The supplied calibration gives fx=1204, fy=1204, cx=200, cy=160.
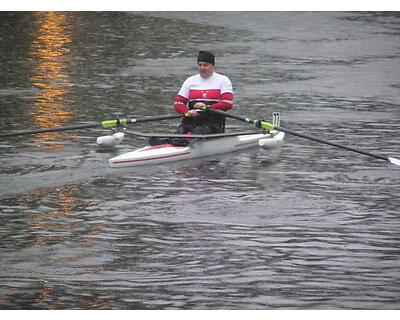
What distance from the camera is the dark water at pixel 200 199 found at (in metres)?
11.7

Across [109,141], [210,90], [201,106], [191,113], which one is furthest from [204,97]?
[109,141]

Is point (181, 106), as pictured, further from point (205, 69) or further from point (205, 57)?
point (205, 57)

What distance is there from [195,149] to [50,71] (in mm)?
10709

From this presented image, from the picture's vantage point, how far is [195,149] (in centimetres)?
1809

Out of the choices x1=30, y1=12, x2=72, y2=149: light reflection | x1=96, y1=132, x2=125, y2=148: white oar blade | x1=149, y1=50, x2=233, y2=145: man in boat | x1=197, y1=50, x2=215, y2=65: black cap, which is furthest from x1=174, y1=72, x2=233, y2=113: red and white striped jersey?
x1=30, y1=12, x2=72, y2=149: light reflection

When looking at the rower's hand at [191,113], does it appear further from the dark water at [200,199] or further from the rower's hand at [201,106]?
the dark water at [200,199]

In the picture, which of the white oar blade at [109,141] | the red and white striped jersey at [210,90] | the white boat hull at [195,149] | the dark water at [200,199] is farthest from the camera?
the white oar blade at [109,141]

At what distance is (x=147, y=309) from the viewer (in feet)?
35.9

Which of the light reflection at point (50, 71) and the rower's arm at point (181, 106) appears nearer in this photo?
the rower's arm at point (181, 106)

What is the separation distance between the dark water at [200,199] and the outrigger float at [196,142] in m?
0.20

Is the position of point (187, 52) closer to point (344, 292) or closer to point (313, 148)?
point (313, 148)

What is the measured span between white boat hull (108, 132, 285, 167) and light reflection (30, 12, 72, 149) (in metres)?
1.93

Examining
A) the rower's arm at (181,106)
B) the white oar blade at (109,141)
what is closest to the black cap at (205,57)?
the rower's arm at (181,106)

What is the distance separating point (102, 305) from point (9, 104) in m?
12.6
